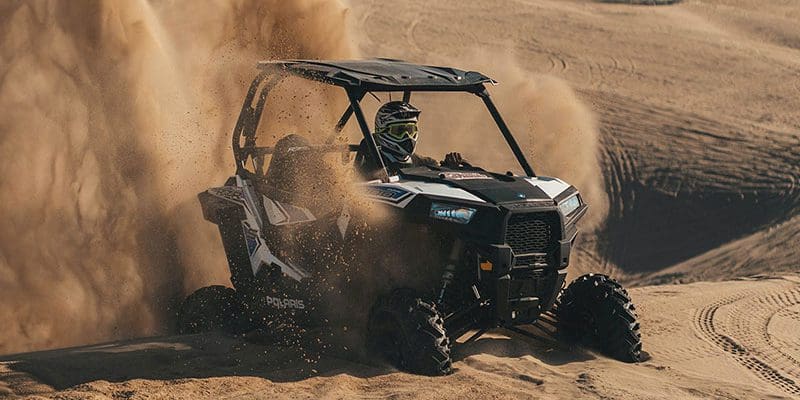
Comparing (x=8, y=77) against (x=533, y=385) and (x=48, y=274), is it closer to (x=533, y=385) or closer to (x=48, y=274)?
(x=48, y=274)

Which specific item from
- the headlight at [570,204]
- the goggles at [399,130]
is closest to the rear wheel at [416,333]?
the headlight at [570,204]

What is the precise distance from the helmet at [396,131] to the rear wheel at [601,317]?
1.68m

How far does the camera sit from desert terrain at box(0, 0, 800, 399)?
725 cm

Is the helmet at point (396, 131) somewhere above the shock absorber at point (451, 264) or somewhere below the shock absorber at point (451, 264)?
above

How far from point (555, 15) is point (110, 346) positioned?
21.1 metres

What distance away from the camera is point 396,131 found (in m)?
8.31

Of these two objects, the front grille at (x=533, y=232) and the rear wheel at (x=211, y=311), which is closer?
the front grille at (x=533, y=232)

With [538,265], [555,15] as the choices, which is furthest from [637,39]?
[538,265]

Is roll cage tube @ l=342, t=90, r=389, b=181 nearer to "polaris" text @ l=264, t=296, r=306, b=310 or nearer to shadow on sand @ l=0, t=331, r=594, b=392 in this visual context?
"polaris" text @ l=264, t=296, r=306, b=310

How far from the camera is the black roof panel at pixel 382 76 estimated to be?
797 centimetres

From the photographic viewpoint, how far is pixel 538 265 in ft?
24.7

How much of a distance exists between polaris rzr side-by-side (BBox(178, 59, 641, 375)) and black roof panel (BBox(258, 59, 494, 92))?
0.04 ft

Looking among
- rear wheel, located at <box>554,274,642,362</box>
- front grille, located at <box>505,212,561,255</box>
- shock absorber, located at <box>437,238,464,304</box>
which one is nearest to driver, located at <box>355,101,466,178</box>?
shock absorber, located at <box>437,238,464,304</box>

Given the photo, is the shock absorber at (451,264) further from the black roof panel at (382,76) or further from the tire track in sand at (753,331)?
the tire track in sand at (753,331)
